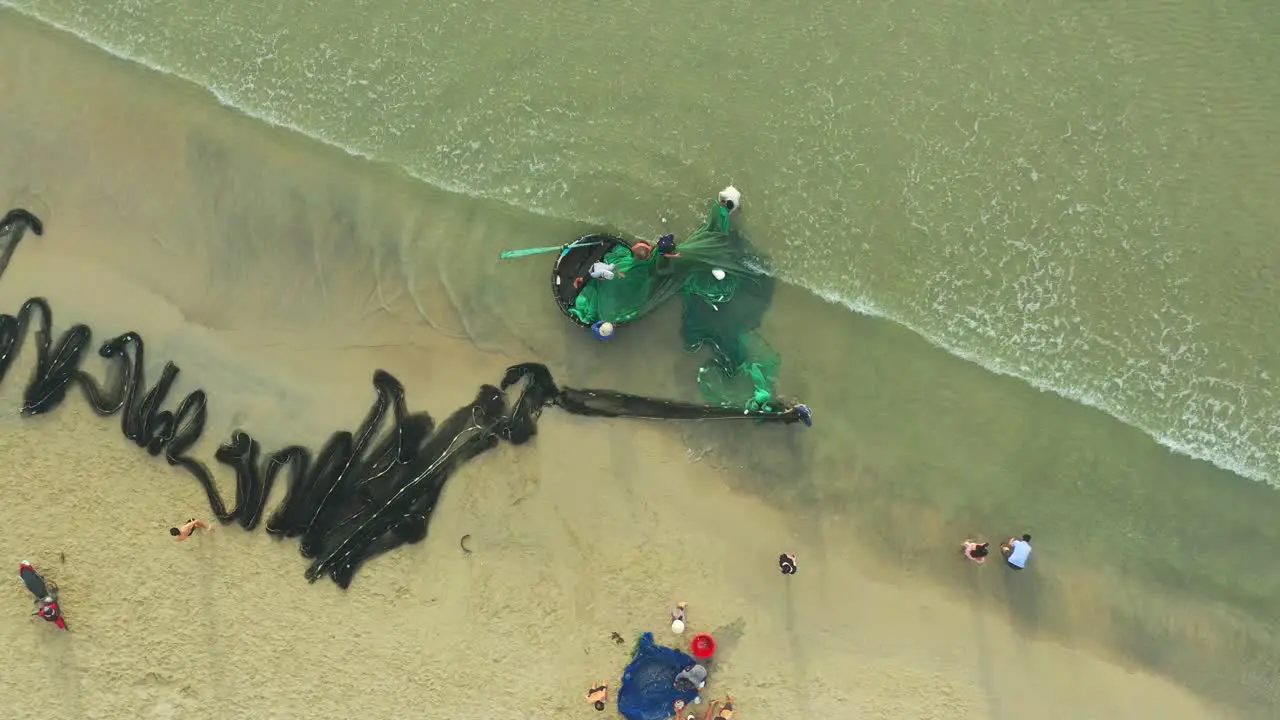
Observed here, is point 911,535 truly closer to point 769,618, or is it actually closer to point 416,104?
point 769,618

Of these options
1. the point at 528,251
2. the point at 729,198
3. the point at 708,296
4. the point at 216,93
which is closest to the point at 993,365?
the point at 708,296

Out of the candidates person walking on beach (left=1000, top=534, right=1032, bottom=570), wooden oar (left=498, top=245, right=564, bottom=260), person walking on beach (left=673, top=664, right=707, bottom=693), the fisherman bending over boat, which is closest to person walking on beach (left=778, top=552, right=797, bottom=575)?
person walking on beach (left=673, top=664, right=707, bottom=693)

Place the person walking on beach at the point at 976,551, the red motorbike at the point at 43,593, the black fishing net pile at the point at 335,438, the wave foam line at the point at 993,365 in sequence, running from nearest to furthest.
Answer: the person walking on beach at the point at 976,551 < the red motorbike at the point at 43,593 < the wave foam line at the point at 993,365 < the black fishing net pile at the point at 335,438

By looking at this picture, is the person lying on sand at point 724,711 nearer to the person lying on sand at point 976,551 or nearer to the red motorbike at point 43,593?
the person lying on sand at point 976,551

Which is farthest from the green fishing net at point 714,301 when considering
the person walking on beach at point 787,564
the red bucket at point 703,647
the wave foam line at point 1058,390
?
the red bucket at point 703,647

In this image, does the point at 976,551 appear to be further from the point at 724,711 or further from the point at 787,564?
the point at 724,711

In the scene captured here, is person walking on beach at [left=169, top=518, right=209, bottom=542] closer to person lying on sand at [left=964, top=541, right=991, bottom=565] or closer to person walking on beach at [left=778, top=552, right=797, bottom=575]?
person walking on beach at [left=778, top=552, right=797, bottom=575]
